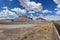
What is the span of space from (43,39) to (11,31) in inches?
39.9

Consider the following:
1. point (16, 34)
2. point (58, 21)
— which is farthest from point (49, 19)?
point (16, 34)

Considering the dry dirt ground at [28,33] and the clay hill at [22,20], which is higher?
the clay hill at [22,20]

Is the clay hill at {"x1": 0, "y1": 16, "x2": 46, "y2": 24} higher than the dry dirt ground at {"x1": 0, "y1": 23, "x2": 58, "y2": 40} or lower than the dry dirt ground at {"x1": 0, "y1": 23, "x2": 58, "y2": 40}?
higher

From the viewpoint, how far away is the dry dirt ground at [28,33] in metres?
8.29

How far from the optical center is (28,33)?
8.56 m

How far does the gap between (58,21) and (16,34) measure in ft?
4.47

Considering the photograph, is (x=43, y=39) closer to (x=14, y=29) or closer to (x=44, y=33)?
(x=44, y=33)

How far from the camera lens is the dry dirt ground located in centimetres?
829

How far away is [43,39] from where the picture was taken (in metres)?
8.31

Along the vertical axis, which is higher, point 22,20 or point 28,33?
point 22,20

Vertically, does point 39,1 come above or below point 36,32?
above

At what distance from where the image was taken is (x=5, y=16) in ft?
27.4

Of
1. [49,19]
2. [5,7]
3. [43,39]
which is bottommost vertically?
[43,39]

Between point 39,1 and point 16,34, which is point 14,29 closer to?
point 16,34
